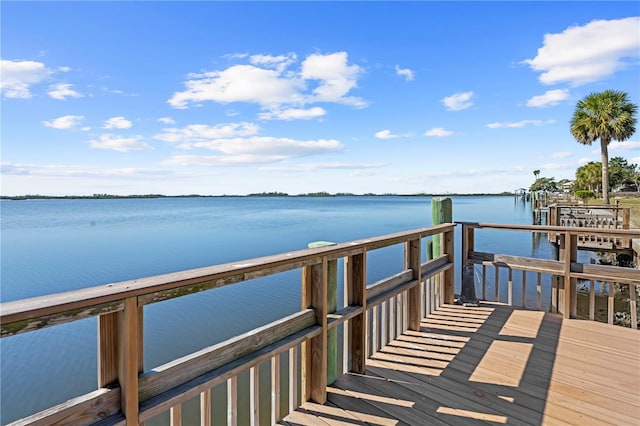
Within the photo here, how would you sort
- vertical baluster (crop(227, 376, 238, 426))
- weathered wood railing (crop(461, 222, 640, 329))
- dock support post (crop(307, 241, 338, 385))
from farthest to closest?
weathered wood railing (crop(461, 222, 640, 329)) → dock support post (crop(307, 241, 338, 385)) → vertical baluster (crop(227, 376, 238, 426))

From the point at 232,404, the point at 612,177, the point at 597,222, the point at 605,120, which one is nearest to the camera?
the point at 232,404

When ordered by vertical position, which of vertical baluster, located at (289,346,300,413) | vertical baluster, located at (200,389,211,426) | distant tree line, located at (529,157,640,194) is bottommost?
vertical baluster, located at (289,346,300,413)

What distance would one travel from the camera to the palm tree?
1706 centimetres

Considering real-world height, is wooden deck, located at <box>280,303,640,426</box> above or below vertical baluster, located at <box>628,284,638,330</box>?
below

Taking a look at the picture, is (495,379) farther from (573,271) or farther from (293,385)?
(573,271)

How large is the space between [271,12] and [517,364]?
30.2ft

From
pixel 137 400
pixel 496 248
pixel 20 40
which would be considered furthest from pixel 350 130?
pixel 137 400

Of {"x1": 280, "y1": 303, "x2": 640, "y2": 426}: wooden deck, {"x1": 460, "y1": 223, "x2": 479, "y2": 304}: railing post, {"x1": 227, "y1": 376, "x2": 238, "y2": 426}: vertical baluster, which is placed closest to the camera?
{"x1": 227, "y1": 376, "x2": 238, "y2": 426}: vertical baluster

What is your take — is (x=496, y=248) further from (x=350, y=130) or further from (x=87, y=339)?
(x=87, y=339)

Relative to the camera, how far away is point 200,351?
1443 mm

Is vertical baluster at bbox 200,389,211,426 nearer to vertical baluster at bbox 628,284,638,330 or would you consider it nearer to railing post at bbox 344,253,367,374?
railing post at bbox 344,253,367,374

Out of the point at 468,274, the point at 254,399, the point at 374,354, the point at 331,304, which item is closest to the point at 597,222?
the point at 468,274

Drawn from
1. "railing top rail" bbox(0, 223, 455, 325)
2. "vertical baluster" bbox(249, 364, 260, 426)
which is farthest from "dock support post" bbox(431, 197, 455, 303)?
"vertical baluster" bbox(249, 364, 260, 426)

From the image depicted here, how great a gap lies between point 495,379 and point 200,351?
2030 mm
